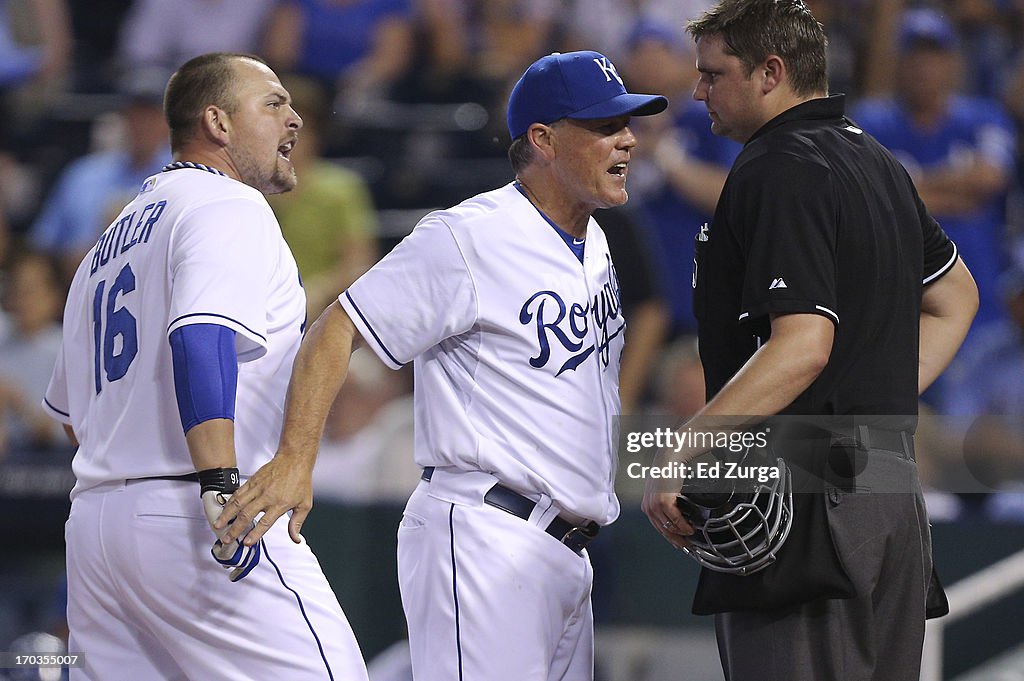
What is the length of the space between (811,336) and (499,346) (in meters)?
0.70

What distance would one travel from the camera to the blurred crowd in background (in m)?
5.50

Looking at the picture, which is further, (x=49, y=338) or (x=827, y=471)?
(x=49, y=338)

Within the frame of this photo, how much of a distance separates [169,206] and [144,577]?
0.77 m

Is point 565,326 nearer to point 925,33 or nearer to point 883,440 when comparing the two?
point 883,440

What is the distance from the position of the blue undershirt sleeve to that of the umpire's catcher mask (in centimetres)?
90

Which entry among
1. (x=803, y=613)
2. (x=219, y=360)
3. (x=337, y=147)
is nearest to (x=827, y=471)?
(x=803, y=613)

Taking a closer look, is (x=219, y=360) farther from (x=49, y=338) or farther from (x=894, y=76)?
(x=894, y=76)

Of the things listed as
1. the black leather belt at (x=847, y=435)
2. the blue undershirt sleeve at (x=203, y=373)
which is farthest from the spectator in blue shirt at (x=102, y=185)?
the black leather belt at (x=847, y=435)

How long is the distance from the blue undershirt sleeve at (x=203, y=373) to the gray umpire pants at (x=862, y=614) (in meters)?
1.12

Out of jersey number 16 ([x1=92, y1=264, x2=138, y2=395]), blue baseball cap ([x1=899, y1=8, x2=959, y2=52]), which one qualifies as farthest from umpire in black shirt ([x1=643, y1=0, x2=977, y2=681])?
blue baseball cap ([x1=899, y1=8, x2=959, y2=52])

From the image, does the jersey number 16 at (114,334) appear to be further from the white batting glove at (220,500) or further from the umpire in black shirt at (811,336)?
the umpire in black shirt at (811,336)

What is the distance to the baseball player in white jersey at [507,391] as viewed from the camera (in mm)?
2699

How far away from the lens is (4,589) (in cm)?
533

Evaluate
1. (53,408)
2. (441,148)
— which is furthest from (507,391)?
(441,148)
